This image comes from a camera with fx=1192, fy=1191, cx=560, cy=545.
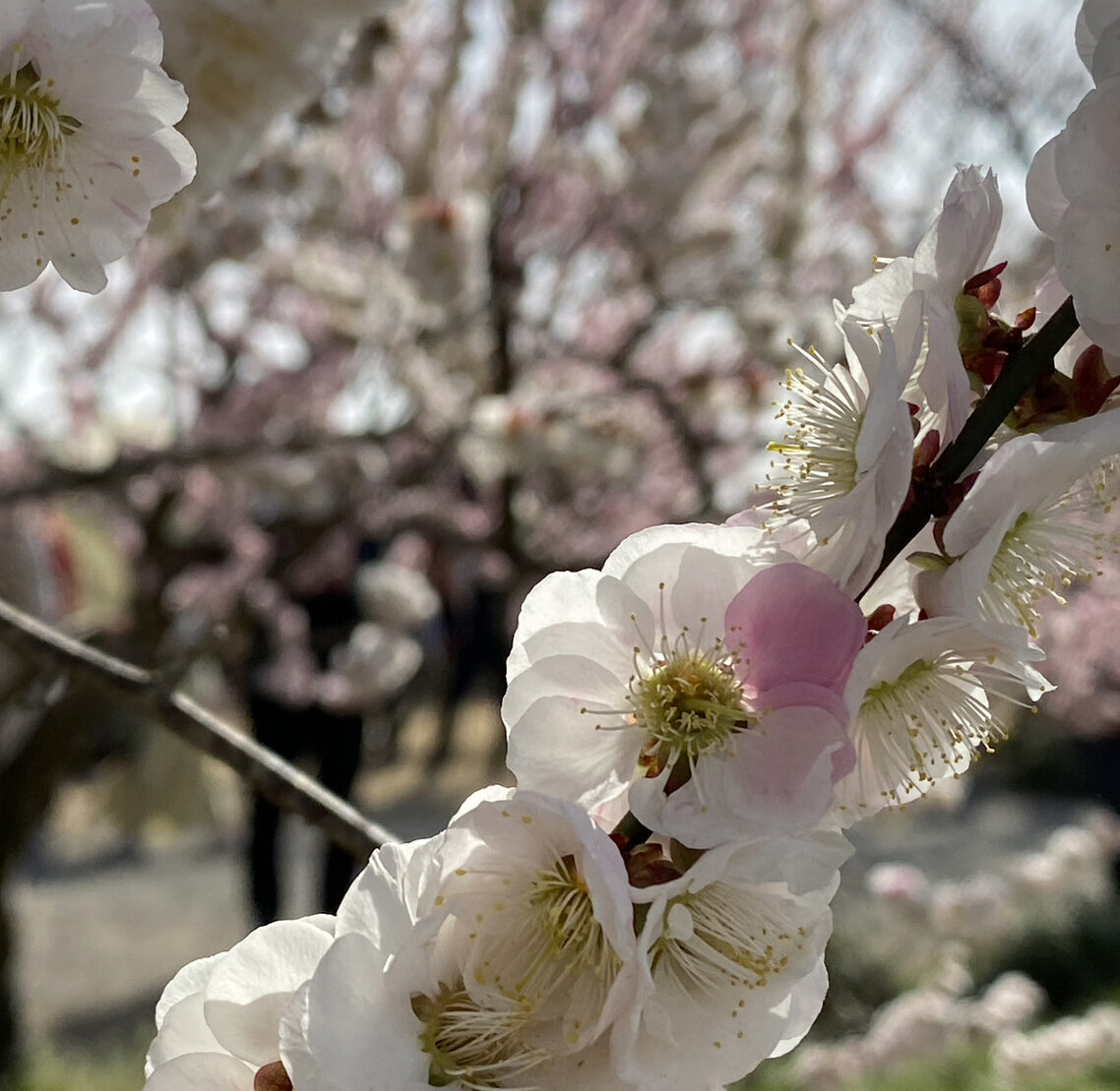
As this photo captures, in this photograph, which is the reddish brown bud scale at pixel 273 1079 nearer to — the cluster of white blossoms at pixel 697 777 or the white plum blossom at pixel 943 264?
the cluster of white blossoms at pixel 697 777

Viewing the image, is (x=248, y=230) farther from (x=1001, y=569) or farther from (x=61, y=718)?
(x=1001, y=569)

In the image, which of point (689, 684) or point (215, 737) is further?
point (215, 737)

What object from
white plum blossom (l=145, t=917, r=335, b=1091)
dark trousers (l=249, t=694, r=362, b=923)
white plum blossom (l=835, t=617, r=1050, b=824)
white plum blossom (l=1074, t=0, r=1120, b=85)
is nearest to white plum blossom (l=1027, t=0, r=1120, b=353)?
white plum blossom (l=1074, t=0, r=1120, b=85)

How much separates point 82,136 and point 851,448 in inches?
12.6

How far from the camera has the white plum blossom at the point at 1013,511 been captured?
37cm

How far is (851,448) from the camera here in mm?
455

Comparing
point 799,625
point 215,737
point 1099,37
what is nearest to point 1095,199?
point 1099,37

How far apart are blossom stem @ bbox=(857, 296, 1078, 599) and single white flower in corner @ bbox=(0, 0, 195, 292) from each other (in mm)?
301

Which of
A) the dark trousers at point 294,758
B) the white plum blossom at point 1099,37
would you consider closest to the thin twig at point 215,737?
the white plum blossom at point 1099,37

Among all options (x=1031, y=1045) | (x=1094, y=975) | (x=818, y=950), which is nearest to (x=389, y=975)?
(x=818, y=950)

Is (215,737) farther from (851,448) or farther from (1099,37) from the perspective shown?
(1099,37)

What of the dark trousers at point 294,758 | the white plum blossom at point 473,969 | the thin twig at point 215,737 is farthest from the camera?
the dark trousers at point 294,758

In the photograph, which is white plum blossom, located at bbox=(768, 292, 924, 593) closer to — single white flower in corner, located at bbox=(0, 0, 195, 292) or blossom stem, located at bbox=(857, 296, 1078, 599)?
blossom stem, located at bbox=(857, 296, 1078, 599)

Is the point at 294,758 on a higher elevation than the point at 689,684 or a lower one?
higher
